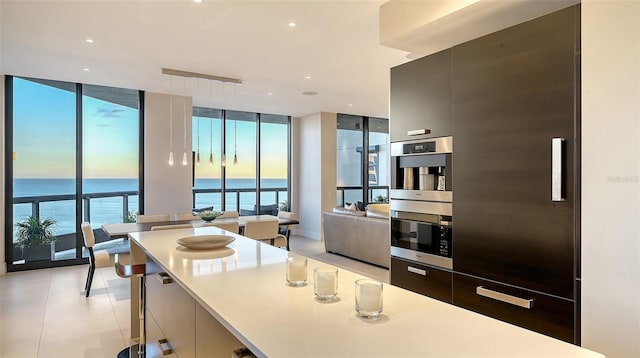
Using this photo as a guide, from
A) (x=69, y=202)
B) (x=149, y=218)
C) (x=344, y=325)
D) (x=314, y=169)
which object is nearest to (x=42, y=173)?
(x=69, y=202)

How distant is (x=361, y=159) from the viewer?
9.52 metres

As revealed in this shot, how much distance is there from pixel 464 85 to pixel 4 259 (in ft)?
21.4

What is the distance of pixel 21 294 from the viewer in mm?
4602

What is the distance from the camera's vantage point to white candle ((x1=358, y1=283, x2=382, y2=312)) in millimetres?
1259

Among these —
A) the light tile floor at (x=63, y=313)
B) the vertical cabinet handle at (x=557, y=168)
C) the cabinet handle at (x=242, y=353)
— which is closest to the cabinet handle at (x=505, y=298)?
the vertical cabinet handle at (x=557, y=168)

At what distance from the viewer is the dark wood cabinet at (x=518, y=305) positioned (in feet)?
6.74

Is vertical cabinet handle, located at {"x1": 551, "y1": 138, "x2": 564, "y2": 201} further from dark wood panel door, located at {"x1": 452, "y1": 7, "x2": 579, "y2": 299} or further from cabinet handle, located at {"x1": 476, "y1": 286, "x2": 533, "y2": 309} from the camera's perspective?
cabinet handle, located at {"x1": 476, "y1": 286, "x2": 533, "y2": 309}

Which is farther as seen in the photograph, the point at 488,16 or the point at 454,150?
the point at 454,150

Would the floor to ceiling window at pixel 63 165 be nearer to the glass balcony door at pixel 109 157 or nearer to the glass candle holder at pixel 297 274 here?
the glass balcony door at pixel 109 157

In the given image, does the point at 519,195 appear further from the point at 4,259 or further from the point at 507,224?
the point at 4,259

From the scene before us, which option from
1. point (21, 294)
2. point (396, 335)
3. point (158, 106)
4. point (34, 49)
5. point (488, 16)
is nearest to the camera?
point (396, 335)

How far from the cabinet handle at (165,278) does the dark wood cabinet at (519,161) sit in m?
1.84

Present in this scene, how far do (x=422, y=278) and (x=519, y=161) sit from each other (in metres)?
1.15

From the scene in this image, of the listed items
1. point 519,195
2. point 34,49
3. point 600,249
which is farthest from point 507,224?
point 34,49
